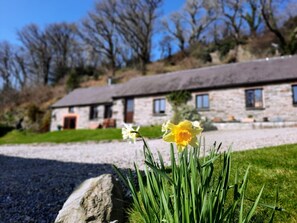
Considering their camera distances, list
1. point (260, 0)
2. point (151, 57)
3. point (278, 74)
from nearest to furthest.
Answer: point (278, 74), point (260, 0), point (151, 57)

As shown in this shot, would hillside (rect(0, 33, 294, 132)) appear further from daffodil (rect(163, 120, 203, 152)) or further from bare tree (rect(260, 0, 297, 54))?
daffodil (rect(163, 120, 203, 152))

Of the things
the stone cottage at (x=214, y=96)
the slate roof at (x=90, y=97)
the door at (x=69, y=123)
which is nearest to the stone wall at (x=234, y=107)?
the stone cottage at (x=214, y=96)

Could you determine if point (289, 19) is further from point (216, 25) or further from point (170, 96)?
point (170, 96)

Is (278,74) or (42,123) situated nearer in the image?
(278,74)

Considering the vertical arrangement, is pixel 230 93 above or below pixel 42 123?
above

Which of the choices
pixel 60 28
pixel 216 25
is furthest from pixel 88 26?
pixel 216 25

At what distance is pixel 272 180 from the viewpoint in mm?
3984

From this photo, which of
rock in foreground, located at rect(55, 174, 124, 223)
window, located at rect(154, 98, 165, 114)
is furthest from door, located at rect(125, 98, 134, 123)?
rock in foreground, located at rect(55, 174, 124, 223)

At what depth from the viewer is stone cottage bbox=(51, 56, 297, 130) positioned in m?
17.9

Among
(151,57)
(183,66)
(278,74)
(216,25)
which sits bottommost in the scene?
(278,74)

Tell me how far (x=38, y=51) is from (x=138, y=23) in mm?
21482

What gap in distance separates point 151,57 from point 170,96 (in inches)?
1169

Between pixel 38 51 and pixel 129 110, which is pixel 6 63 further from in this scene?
pixel 129 110

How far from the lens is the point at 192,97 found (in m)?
21.0
